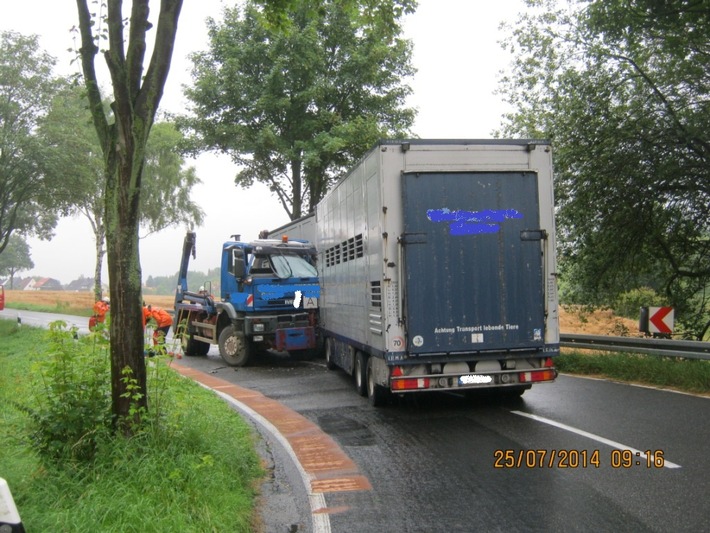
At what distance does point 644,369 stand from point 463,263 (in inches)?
191

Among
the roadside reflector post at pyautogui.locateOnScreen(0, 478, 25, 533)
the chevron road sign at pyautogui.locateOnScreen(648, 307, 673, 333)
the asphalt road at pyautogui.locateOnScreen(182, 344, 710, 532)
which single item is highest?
the chevron road sign at pyautogui.locateOnScreen(648, 307, 673, 333)

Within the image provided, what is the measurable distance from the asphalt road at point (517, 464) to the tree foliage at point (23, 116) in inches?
814

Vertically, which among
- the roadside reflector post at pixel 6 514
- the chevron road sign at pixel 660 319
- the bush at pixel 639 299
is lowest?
the roadside reflector post at pixel 6 514

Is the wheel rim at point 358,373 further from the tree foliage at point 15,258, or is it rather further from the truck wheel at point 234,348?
the tree foliage at point 15,258

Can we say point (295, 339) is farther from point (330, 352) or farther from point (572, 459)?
point (572, 459)

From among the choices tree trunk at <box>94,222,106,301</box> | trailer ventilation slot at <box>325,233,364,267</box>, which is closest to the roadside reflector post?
trailer ventilation slot at <box>325,233,364,267</box>

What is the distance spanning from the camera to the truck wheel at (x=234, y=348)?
15.4 meters

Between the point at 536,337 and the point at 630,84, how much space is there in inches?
324

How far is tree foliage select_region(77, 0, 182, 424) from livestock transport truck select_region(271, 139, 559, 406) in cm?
323

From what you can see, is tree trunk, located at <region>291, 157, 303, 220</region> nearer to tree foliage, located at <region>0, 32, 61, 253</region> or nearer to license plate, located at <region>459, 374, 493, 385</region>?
tree foliage, located at <region>0, 32, 61, 253</region>

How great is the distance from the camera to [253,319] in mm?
14852

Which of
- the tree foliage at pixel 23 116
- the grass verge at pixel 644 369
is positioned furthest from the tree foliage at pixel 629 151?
the tree foliage at pixel 23 116

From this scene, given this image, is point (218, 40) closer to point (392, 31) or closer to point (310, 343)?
point (310, 343)

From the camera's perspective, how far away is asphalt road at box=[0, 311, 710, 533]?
4.87 meters
